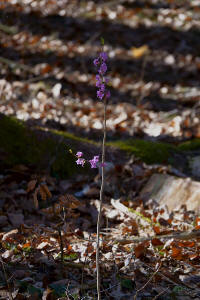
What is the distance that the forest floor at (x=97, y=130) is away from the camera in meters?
2.29

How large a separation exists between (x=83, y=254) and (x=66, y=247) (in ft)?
0.43

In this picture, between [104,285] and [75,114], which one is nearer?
[104,285]

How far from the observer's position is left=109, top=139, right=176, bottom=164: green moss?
4.46m

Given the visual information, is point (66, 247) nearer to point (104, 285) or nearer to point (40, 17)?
point (104, 285)

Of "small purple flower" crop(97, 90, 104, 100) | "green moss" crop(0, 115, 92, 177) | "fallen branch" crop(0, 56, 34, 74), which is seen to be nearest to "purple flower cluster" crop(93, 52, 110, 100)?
"small purple flower" crop(97, 90, 104, 100)

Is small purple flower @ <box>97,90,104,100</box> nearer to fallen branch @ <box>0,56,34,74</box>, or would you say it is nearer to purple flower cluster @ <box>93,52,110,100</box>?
purple flower cluster @ <box>93,52,110,100</box>

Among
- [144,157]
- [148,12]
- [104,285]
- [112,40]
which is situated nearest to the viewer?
[104,285]

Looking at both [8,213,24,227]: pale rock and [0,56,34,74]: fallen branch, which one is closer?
[8,213,24,227]: pale rock

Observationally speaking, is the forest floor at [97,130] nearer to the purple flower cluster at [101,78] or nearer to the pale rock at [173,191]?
the pale rock at [173,191]

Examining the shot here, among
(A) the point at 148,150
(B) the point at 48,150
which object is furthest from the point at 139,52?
(B) the point at 48,150

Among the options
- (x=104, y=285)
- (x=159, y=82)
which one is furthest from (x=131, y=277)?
(x=159, y=82)

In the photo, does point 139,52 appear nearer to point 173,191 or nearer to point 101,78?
point 173,191

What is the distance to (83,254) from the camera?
2543 millimetres

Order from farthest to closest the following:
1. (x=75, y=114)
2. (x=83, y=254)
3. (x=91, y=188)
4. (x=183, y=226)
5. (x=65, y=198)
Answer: (x=75, y=114) < (x=91, y=188) < (x=183, y=226) < (x=83, y=254) < (x=65, y=198)
